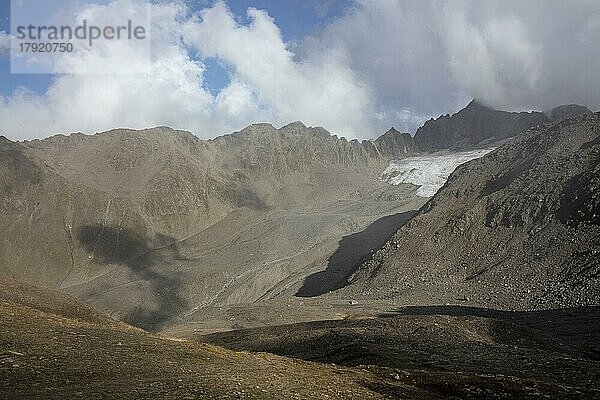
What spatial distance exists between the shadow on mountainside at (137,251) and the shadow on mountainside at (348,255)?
1109 inches

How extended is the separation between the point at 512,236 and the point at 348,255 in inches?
1864

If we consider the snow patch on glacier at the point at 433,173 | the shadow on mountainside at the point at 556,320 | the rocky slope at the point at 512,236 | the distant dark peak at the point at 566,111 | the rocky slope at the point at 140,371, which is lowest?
the shadow on mountainside at the point at 556,320

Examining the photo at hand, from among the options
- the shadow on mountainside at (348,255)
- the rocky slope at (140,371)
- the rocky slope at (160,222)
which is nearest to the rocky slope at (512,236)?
the shadow on mountainside at (348,255)

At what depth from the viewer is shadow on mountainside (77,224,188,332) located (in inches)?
4350

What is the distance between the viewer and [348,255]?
110 m

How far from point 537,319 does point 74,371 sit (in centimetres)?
4018

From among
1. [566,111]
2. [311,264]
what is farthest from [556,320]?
[566,111]

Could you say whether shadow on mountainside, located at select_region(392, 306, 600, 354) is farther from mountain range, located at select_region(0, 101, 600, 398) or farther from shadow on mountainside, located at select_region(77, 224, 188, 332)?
shadow on mountainside, located at select_region(77, 224, 188, 332)

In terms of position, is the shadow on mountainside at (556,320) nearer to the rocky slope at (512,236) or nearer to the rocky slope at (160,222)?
the rocky slope at (512,236)

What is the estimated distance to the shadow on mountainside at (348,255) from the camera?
91875 mm

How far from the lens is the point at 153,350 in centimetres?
1717

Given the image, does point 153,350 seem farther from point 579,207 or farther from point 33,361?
point 579,207

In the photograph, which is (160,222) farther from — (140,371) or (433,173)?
(140,371)

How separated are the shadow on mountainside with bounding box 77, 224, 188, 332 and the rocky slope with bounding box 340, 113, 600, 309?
48144 millimetres
